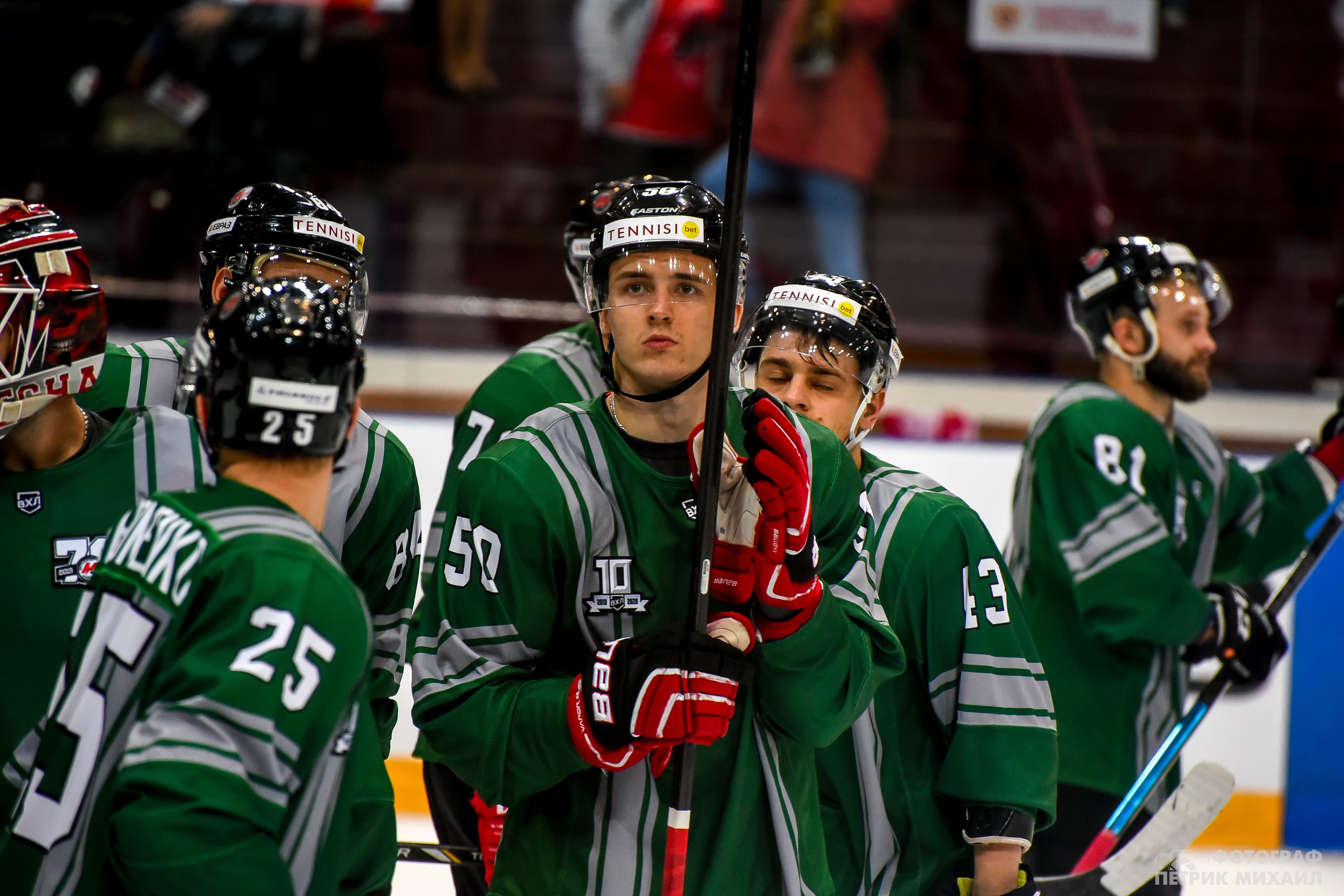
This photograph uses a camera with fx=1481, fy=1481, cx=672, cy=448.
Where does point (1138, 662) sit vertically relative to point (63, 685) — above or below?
below

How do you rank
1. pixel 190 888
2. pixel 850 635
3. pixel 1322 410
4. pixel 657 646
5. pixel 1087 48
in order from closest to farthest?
1. pixel 190 888
2. pixel 657 646
3. pixel 850 635
4. pixel 1322 410
5. pixel 1087 48

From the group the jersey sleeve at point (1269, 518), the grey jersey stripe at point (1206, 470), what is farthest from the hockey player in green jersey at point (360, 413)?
the jersey sleeve at point (1269, 518)

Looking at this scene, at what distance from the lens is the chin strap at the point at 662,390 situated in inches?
70.5

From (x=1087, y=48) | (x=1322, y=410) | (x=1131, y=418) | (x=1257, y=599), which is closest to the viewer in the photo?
(x=1131, y=418)

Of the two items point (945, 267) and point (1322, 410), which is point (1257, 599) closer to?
point (1322, 410)

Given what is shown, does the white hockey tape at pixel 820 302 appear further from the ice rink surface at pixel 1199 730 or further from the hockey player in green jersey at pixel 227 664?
the ice rink surface at pixel 1199 730

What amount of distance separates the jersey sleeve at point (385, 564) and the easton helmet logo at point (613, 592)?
561mm

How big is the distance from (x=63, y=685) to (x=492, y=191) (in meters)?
4.63

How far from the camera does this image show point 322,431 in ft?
4.52

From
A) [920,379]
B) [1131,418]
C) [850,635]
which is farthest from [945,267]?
[850,635]

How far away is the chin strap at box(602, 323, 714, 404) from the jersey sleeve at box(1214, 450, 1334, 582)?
6.41ft

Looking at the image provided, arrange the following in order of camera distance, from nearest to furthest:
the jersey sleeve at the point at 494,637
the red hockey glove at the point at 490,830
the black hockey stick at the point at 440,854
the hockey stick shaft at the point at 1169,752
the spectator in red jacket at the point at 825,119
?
the jersey sleeve at the point at 494,637 < the red hockey glove at the point at 490,830 < the black hockey stick at the point at 440,854 < the hockey stick shaft at the point at 1169,752 < the spectator in red jacket at the point at 825,119

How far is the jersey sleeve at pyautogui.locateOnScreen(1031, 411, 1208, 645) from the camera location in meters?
2.88

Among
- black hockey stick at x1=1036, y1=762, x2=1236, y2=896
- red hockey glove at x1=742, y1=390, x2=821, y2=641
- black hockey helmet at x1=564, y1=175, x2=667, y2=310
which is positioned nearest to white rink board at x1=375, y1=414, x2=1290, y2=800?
black hockey helmet at x1=564, y1=175, x2=667, y2=310
